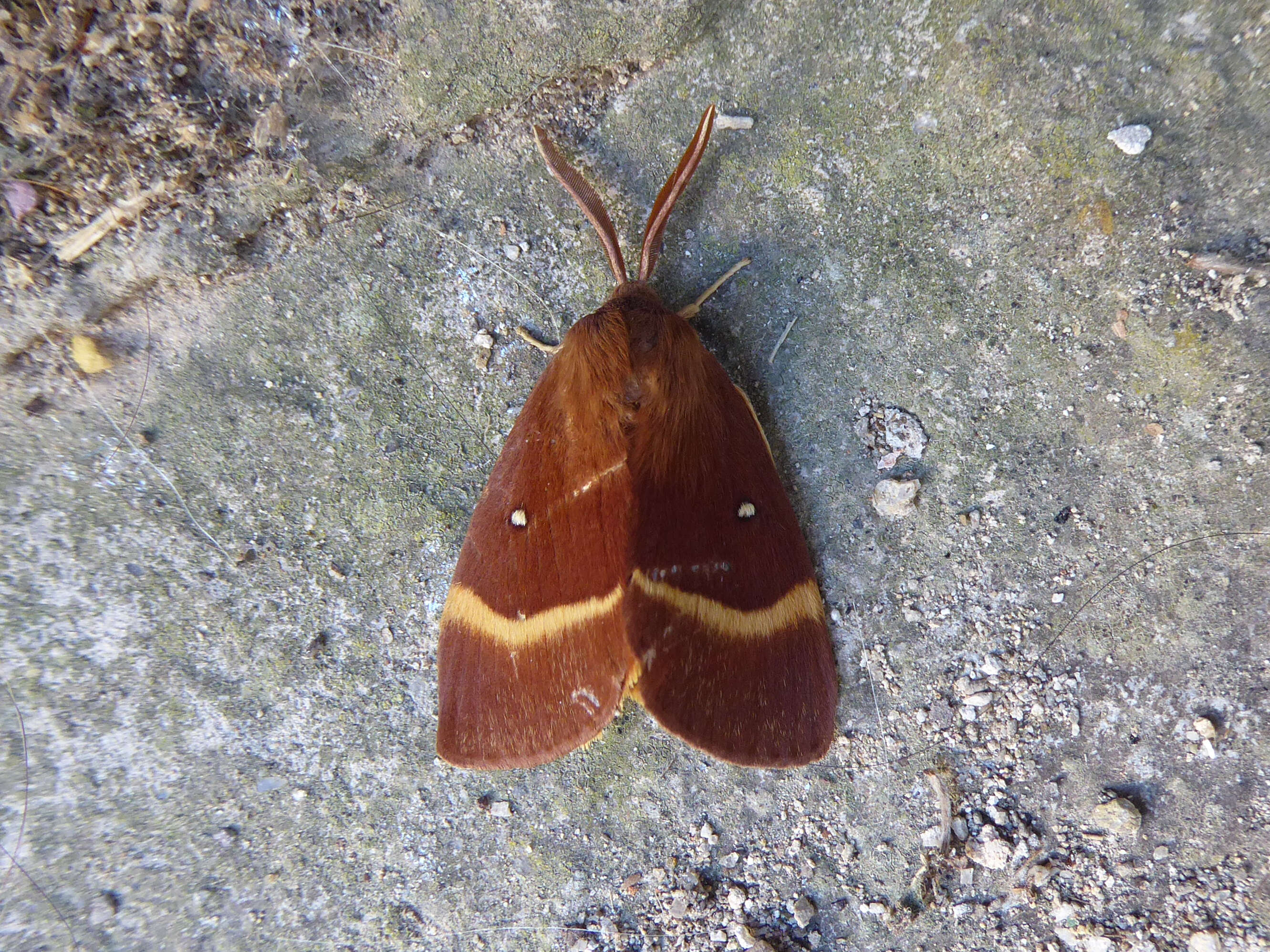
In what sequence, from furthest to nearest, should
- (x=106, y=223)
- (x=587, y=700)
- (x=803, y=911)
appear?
(x=803, y=911), (x=106, y=223), (x=587, y=700)

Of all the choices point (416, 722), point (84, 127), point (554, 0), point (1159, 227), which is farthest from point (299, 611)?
point (1159, 227)

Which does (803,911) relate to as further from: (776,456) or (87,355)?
(87,355)

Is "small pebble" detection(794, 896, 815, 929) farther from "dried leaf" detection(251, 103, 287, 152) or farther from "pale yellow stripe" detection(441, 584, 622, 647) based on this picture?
"dried leaf" detection(251, 103, 287, 152)

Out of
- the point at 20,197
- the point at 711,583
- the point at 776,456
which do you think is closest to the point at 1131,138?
the point at 776,456

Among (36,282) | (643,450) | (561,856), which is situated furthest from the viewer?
(561,856)

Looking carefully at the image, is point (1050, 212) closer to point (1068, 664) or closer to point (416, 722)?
point (1068, 664)

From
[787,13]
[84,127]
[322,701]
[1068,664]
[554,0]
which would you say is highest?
[84,127]
